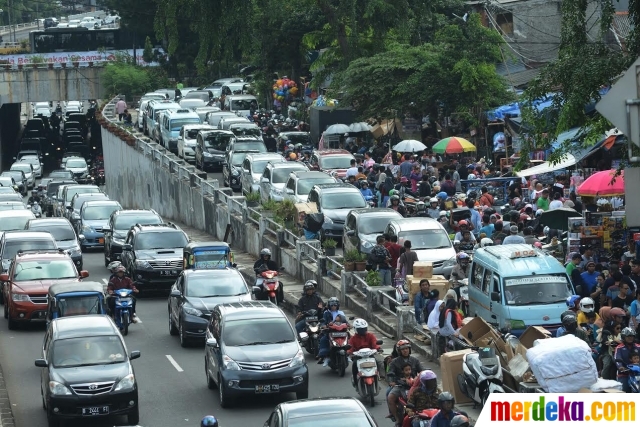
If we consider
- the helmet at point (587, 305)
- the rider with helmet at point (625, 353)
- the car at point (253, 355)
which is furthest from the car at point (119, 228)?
the rider with helmet at point (625, 353)

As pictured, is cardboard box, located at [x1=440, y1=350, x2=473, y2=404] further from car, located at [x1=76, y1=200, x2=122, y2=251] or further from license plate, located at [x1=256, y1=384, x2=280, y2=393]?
car, located at [x1=76, y1=200, x2=122, y2=251]

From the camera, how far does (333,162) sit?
43.9 metres

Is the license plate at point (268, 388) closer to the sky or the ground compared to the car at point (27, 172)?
closer to the sky

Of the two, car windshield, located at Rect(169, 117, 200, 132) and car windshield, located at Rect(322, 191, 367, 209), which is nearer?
car windshield, located at Rect(322, 191, 367, 209)

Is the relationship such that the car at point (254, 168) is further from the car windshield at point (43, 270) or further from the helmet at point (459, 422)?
the helmet at point (459, 422)

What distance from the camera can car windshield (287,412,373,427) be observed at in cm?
1587

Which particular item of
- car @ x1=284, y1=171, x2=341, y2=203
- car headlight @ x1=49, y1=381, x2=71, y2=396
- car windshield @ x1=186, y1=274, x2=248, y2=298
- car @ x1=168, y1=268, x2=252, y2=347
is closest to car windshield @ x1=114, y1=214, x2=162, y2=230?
car @ x1=284, y1=171, x2=341, y2=203

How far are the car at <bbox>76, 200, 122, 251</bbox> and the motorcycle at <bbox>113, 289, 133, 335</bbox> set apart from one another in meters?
14.7

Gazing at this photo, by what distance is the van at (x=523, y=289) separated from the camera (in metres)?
22.7

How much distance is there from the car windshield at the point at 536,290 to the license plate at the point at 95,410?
23.8 ft

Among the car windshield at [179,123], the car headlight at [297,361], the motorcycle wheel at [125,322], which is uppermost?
the car windshield at [179,123]

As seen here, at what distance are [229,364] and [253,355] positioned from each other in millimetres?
432

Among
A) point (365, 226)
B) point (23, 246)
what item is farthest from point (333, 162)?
point (23, 246)

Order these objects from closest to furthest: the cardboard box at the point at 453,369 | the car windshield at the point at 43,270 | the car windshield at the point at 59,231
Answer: the cardboard box at the point at 453,369 < the car windshield at the point at 43,270 < the car windshield at the point at 59,231
